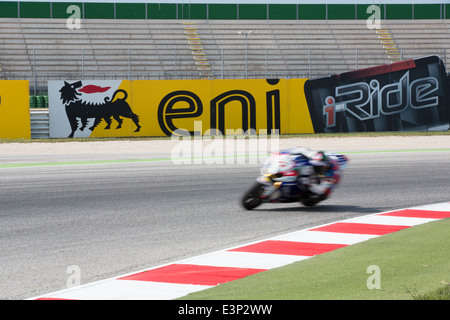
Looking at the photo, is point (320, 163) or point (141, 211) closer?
point (320, 163)

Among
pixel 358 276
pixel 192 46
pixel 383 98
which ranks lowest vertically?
pixel 358 276

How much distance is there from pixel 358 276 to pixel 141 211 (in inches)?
188

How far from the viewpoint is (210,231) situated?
27.2 ft

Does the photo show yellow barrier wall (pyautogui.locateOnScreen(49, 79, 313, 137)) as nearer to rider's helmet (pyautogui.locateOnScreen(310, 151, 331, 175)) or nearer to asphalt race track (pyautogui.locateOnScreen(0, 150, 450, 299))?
asphalt race track (pyautogui.locateOnScreen(0, 150, 450, 299))

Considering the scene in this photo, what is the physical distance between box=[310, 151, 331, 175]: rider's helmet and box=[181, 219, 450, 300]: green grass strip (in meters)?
2.08

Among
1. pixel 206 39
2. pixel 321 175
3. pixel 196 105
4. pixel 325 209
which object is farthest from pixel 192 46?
pixel 321 175

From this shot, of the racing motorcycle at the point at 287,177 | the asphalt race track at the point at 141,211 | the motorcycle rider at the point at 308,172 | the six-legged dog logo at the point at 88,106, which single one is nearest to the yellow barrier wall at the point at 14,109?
the six-legged dog logo at the point at 88,106

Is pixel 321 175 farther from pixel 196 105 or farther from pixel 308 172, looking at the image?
pixel 196 105

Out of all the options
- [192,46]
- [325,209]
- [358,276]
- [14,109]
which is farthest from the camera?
[192,46]

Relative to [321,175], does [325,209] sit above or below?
below

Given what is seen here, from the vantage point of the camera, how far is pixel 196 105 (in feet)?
82.4

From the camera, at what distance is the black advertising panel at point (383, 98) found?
26.2m
